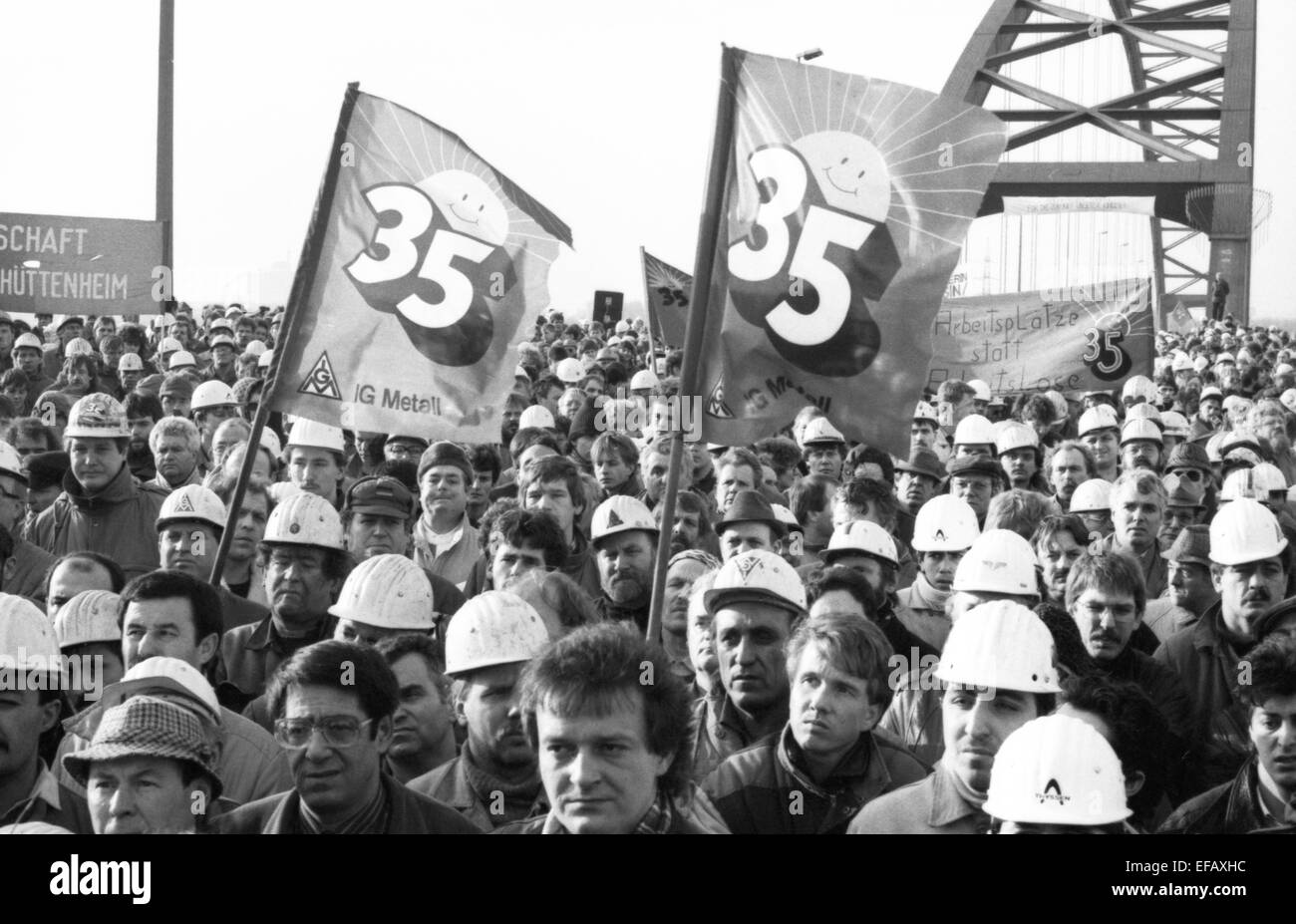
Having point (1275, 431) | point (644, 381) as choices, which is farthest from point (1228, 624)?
point (644, 381)

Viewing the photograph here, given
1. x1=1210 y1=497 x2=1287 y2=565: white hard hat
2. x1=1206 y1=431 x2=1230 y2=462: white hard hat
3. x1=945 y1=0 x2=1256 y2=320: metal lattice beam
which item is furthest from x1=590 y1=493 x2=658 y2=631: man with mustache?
x1=945 y1=0 x2=1256 y2=320: metal lattice beam

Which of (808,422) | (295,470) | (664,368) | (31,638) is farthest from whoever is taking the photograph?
(664,368)

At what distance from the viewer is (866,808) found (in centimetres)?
484

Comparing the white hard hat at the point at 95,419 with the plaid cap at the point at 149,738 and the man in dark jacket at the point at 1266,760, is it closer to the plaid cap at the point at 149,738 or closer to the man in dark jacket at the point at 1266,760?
the plaid cap at the point at 149,738

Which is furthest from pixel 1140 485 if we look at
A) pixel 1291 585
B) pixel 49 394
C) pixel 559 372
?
pixel 559 372

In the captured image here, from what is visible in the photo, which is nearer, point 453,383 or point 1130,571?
point 1130,571

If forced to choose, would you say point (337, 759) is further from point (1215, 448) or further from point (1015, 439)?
point (1215, 448)

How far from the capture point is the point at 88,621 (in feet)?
19.9

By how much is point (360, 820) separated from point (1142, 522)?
5.06 meters

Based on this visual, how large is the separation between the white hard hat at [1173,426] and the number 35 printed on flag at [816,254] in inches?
262

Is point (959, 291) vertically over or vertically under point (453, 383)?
over

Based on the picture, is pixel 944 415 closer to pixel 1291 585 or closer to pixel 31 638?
pixel 1291 585

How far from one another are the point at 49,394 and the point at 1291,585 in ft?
26.7

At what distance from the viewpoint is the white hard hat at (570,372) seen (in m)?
16.2
